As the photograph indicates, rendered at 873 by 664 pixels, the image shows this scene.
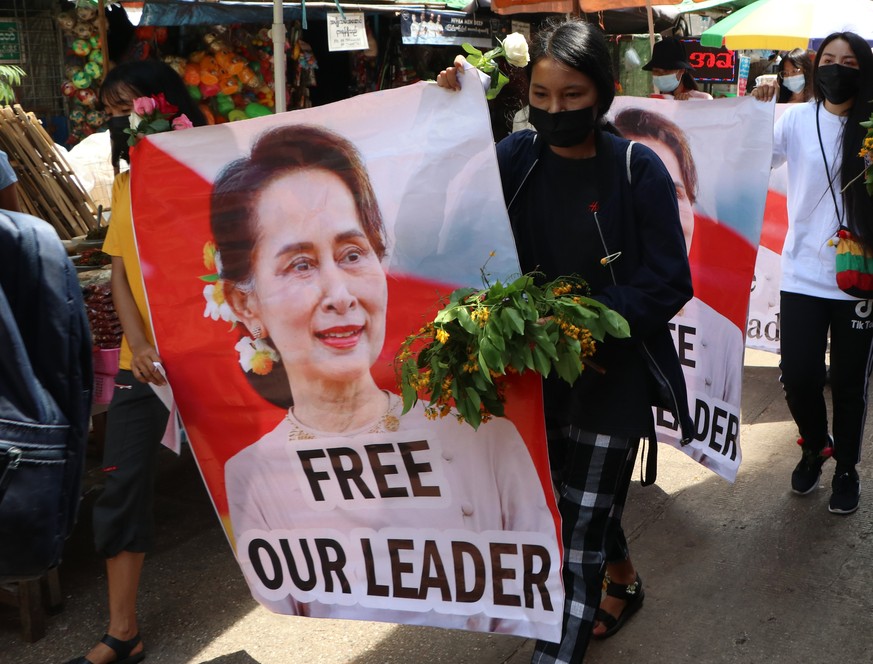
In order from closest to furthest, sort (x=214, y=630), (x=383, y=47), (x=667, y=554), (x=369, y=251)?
(x=369, y=251) → (x=214, y=630) → (x=667, y=554) → (x=383, y=47)

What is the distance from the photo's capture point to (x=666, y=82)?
6.12 m

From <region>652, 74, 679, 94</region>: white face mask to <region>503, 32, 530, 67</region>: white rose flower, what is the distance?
11.9 ft

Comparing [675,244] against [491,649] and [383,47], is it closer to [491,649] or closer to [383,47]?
[491,649]

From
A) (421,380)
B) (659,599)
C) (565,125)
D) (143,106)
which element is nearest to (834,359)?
(659,599)

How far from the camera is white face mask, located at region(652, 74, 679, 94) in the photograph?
6.10 meters

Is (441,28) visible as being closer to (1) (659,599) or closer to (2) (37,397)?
(1) (659,599)

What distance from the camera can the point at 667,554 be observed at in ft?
13.0

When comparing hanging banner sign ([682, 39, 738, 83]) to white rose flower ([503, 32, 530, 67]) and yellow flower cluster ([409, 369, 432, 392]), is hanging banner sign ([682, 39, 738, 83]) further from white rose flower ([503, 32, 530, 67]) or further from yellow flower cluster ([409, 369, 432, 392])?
yellow flower cluster ([409, 369, 432, 392])

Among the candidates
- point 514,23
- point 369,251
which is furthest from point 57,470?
point 514,23

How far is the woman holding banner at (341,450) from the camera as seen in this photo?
2842mm

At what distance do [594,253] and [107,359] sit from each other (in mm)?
2123

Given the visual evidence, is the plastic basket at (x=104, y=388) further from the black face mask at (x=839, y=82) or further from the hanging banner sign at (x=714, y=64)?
the hanging banner sign at (x=714, y=64)

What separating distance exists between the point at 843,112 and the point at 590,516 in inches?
88.6

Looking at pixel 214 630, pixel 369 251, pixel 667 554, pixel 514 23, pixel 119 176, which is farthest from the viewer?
pixel 514 23
